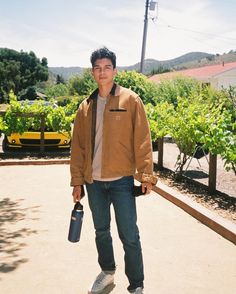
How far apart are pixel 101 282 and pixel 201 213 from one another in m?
2.43

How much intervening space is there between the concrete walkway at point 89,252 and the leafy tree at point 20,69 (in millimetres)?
69397

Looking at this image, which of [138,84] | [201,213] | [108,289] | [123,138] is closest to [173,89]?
[138,84]

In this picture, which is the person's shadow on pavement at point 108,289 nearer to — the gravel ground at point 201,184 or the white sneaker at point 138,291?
the white sneaker at point 138,291

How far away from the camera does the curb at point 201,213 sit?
15.9 feet

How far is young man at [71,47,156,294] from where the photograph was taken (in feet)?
10.2

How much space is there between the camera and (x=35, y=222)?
5441mm

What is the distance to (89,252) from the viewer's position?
172 inches

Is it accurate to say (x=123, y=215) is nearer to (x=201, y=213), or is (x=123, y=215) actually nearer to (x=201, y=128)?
(x=201, y=213)

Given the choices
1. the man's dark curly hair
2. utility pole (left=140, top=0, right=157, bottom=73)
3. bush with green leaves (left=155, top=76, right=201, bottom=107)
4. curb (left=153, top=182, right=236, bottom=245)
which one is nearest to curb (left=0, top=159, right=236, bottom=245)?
curb (left=153, top=182, right=236, bottom=245)

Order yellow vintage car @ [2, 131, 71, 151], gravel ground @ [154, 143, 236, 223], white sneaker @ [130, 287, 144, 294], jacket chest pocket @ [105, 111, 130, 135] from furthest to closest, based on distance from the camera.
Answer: yellow vintage car @ [2, 131, 71, 151], gravel ground @ [154, 143, 236, 223], white sneaker @ [130, 287, 144, 294], jacket chest pocket @ [105, 111, 130, 135]

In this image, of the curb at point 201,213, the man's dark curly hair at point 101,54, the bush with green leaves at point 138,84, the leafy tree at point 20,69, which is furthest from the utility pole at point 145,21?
the leafy tree at point 20,69

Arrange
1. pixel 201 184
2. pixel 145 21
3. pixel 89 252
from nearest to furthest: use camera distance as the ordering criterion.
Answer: pixel 89 252 < pixel 201 184 < pixel 145 21

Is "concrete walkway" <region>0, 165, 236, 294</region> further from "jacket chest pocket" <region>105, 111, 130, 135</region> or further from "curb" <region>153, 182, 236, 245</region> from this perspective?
"jacket chest pocket" <region>105, 111, 130, 135</region>

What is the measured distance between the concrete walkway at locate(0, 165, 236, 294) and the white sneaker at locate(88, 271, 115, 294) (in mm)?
102
